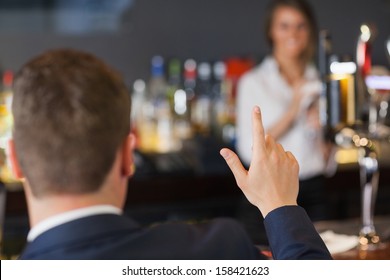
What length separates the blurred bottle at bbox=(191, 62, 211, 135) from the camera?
2.89 m

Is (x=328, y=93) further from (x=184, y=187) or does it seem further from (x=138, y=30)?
(x=138, y=30)

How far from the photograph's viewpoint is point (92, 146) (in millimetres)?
852

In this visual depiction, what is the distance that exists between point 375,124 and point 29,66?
81 cm

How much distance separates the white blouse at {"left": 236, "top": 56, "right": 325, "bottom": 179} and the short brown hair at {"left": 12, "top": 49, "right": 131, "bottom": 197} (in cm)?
96

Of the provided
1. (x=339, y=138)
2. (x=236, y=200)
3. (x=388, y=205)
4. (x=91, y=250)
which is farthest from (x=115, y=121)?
(x=388, y=205)

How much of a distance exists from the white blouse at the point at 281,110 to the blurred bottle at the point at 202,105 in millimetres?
798

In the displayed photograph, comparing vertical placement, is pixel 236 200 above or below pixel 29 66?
below

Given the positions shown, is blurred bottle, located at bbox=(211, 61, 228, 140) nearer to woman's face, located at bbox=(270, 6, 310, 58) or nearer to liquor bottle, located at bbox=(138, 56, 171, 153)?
liquor bottle, located at bbox=(138, 56, 171, 153)

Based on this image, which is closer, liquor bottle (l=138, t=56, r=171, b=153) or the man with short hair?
the man with short hair

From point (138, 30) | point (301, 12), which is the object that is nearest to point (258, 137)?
point (301, 12)

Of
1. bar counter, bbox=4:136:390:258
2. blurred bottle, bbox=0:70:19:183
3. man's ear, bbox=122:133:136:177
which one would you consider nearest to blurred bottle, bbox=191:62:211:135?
bar counter, bbox=4:136:390:258

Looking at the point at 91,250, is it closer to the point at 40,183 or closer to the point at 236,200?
the point at 40,183

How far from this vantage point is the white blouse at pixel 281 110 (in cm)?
184

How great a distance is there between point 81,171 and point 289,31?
1.28 metres
